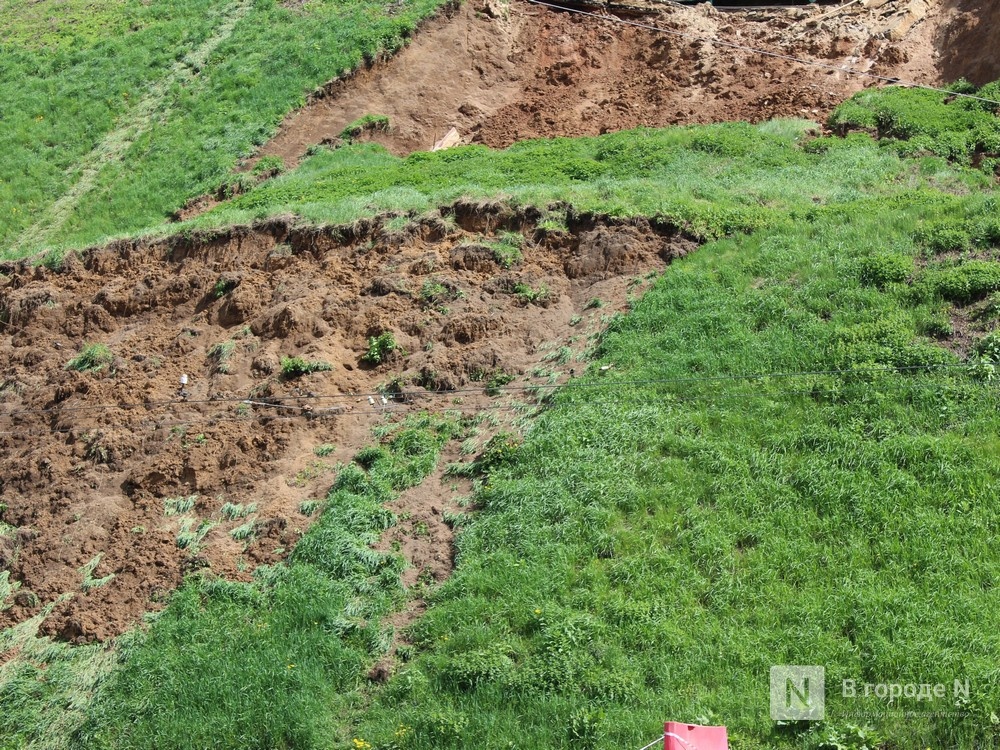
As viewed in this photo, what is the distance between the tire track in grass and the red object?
17846 mm

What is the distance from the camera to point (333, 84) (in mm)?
22953

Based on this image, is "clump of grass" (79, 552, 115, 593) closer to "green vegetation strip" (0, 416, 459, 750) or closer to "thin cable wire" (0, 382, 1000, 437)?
"green vegetation strip" (0, 416, 459, 750)

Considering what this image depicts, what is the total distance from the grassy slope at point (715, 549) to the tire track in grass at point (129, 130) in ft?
Result: 43.3

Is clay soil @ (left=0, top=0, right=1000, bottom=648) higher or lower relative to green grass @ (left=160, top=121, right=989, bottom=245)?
lower

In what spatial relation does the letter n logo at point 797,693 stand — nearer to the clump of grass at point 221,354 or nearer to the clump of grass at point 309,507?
the clump of grass at point 309,507

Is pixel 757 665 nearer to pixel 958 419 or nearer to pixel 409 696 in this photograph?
pixel 409 696

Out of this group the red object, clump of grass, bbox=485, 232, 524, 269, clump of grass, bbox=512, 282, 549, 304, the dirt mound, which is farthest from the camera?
the dirt mound

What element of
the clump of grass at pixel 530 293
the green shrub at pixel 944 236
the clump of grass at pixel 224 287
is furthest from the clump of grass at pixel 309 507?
the green shrub at pixel 944 236

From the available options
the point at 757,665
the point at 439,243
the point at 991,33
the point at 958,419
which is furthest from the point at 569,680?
the point at 991,33

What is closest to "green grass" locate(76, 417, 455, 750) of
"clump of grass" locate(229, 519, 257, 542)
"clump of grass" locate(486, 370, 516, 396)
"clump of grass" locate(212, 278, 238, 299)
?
"clump of grass" locate(229, 519, 257, 542)

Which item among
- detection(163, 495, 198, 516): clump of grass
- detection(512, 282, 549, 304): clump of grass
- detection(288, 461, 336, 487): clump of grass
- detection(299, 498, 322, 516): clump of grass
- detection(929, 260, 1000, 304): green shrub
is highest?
detection(929, 260, 1000, 304): green shrub

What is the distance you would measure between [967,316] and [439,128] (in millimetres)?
13275

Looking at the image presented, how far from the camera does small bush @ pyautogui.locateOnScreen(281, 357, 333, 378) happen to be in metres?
13.5

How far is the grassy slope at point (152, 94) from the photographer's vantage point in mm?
21266
